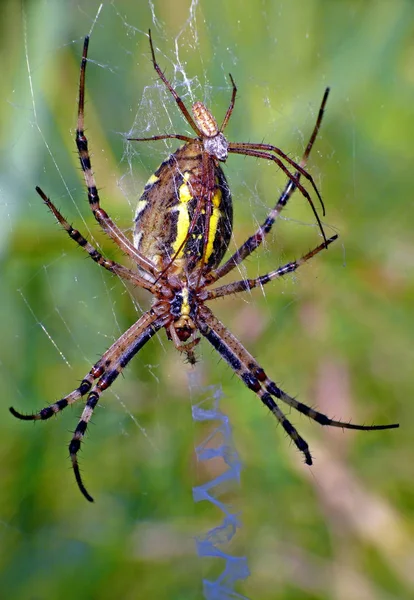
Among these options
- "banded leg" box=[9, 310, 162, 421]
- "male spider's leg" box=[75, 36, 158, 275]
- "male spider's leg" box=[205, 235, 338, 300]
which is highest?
"male spider's leg" box=[205, 235, 338, 300]

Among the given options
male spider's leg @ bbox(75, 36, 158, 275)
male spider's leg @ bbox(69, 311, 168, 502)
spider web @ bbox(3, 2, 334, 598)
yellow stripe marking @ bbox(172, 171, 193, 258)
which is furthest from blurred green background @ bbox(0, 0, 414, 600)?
yellow stripe marking @ bbox(172, 171, 193, 258)

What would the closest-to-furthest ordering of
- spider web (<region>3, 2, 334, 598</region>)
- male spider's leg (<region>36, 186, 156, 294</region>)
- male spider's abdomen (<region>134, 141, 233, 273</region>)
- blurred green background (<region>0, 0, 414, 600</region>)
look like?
male spider's abdomen (<region>134, 141, 233, 273</region>), male spider's leg (<region>36, 186, 156, 294</region>), spider web (<region>3, 2, 334, 598</region>), blurred green background (<region>0, 0, 414, 600</region>)

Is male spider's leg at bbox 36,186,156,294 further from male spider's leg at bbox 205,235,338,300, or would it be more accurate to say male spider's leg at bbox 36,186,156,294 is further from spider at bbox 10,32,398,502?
male spider's leg at bbox 205,235,338,300

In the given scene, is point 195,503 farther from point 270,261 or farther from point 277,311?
point 270,261

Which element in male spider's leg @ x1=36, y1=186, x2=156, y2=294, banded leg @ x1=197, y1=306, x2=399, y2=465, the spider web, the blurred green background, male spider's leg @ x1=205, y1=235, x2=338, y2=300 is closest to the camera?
male spider's leg @ x1=36, y1=186, x2=156, y2=294

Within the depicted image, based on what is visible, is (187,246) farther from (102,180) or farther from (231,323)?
(231,323)

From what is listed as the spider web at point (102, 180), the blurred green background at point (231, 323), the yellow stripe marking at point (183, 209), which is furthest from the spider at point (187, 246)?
the blurred green background at point (231, 323)

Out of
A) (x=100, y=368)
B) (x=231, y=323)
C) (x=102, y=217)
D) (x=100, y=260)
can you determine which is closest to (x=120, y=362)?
(x=100, y=368)

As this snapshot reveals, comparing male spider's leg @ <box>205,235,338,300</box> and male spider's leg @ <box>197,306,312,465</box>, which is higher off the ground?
male spider's leg @ <box>205,235,338,300</box>
